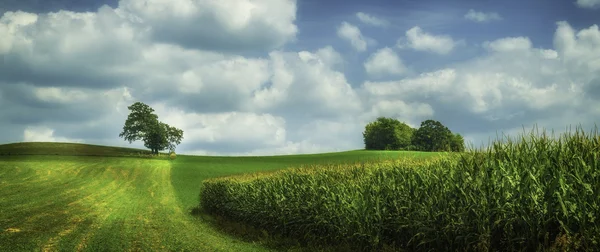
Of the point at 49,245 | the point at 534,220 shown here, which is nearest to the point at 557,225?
the point at 534,220

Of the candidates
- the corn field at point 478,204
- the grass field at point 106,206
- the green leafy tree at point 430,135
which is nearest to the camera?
the corn field at point 478,204

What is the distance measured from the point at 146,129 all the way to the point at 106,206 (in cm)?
7100

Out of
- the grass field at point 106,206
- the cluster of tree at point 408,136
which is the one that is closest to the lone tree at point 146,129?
the grass field at point 106,206

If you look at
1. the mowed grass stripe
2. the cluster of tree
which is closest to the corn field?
the mowed grass stripe

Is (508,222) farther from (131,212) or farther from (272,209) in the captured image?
(131,212)

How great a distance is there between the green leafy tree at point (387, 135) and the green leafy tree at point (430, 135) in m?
3.21

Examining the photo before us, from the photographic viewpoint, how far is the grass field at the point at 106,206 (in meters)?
20.0

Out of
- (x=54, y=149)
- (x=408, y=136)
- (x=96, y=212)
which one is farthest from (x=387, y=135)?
(x=96, y=212)

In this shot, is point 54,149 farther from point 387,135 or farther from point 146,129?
point 387,135

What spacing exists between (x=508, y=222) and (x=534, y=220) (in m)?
0.49

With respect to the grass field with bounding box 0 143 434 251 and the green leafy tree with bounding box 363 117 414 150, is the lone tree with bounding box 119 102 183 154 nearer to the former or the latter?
the grass field with bounding box 0 143 434 251

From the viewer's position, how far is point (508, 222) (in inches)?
358

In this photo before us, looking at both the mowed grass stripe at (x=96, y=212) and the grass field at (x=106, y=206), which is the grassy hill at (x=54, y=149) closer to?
the grass field at (x=106, y=206)

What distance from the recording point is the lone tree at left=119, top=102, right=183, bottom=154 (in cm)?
10350
